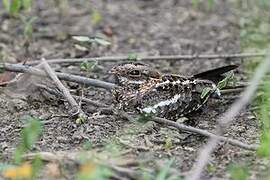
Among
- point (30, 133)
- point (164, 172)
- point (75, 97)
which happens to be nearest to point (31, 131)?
point (30, 133)

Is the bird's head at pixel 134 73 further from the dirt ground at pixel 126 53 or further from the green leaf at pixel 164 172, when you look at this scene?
the green leaf at pixel 164 172

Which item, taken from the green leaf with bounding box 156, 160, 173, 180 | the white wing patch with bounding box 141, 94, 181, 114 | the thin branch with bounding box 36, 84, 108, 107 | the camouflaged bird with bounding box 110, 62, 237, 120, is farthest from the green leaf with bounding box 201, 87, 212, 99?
the green leaf with bounding box 156, 160, 173, 180

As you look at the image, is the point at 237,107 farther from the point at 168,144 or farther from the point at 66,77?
the point at 66,77

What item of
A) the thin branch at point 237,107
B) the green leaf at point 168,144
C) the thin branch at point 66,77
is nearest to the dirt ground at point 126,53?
the green leaf at point 168,144

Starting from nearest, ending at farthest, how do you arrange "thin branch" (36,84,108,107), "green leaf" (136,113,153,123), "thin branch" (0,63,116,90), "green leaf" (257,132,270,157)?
"green leaf" (257,132,270,157) → "green leaf" (136,113,153,123) → "thin branch" (36,84,108,107) → "thin branch" (0,63,116,90)

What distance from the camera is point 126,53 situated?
15.2 ft

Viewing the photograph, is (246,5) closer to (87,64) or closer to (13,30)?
(13,30)

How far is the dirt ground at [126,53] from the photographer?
9.26 feet

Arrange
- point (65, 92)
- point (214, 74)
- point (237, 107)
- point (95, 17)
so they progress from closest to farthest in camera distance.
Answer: point (237, 107) → point (65, 92) → point (214, 74) → point (95, 17)

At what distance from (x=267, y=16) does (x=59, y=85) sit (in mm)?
2671

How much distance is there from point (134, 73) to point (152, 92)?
0.47 feet

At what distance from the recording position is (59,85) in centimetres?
335

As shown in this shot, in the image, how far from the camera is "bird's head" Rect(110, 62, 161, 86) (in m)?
3.14

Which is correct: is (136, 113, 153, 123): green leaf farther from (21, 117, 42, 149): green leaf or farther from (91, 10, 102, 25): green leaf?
(91, 10, 102, 25): green leaf
